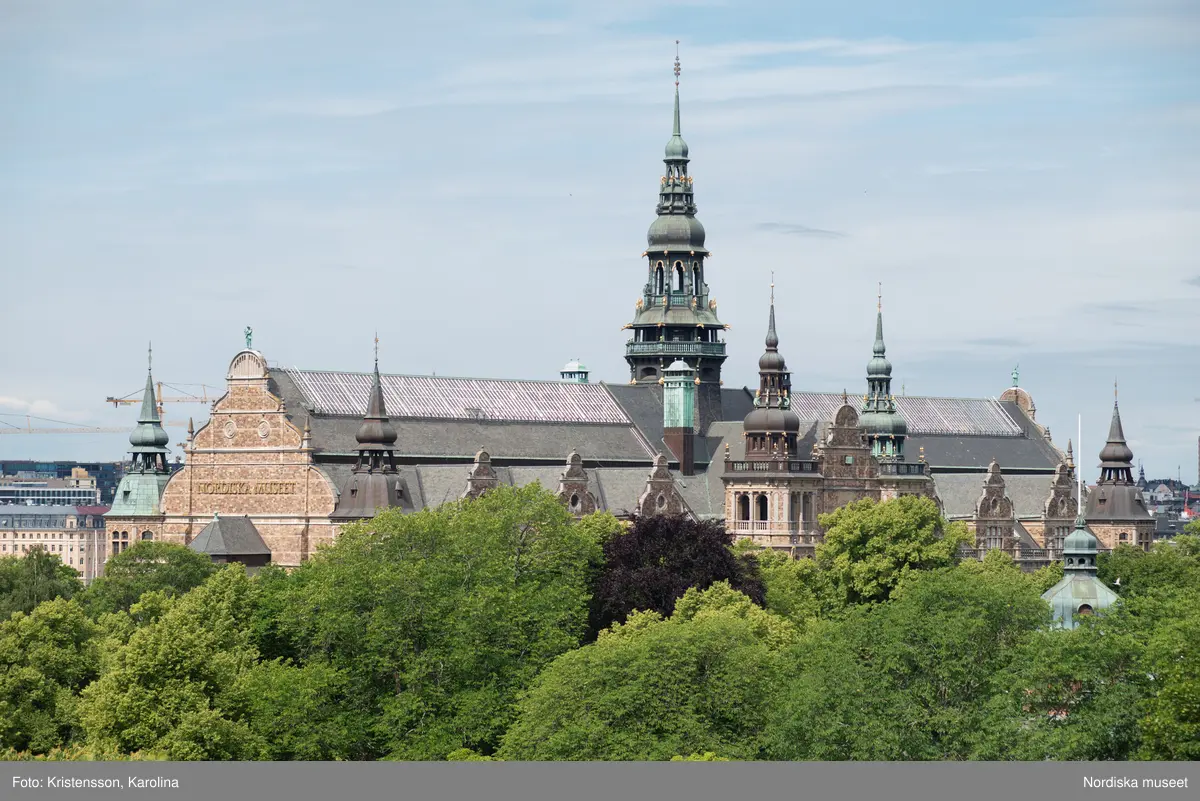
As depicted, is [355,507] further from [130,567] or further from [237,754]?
[237,754]

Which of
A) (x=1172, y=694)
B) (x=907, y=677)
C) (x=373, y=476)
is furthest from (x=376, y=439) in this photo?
(x=1172, y=694)

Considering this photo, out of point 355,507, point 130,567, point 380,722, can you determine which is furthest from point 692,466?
point 380,722

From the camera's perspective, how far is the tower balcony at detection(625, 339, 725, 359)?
18838 cm

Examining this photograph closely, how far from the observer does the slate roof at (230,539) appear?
5994 inches

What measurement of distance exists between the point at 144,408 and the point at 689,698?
105440 millimetres

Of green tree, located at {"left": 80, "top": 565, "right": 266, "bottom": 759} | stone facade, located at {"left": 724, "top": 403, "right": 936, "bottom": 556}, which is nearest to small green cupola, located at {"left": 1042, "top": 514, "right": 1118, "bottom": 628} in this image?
green tree, located at {"left": 80, "top": 565, "right": 266, "bottom": 759}

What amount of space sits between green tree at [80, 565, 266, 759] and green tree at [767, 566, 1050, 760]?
19.1 m

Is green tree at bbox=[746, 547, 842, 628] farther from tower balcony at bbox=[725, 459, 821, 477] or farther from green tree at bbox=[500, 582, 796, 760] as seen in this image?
green tree at bbox=[500, 582, 796, 760]

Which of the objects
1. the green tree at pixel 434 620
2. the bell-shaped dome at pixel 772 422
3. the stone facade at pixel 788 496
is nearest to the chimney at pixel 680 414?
the stone facade at pixel 788 496

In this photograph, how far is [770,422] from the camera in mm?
171125

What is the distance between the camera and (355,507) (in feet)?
504

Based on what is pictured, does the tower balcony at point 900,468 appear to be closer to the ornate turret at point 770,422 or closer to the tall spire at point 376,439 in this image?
the ornate turret at point 770,422

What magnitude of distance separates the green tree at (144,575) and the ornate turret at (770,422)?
139 ft
